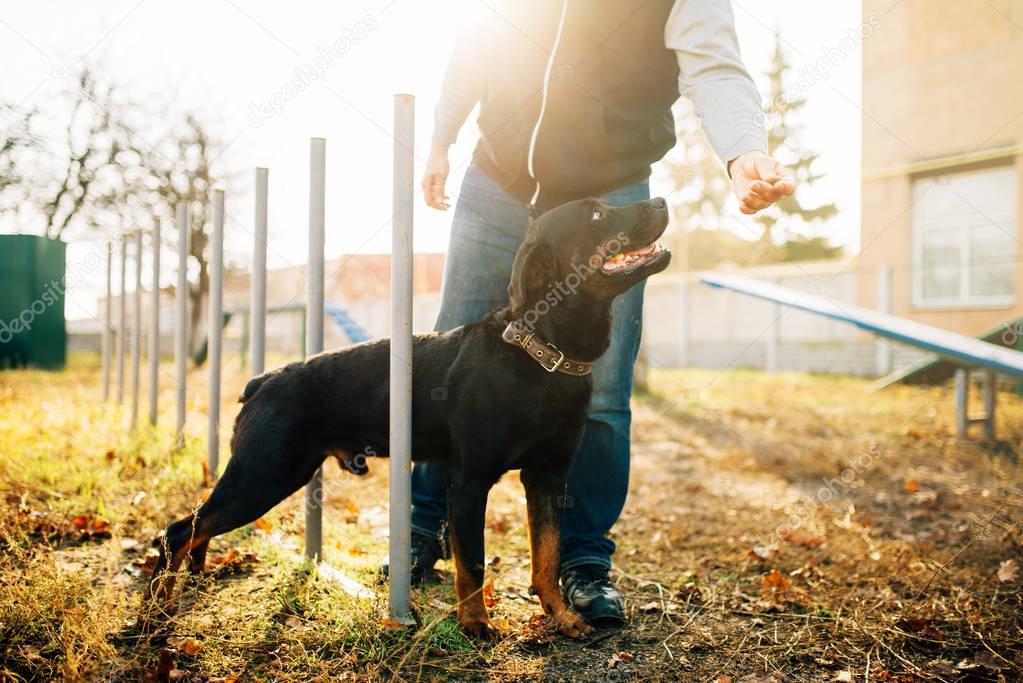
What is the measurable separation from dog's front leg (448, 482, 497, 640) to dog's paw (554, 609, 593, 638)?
0.76ft

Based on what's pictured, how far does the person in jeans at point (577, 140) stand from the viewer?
7.55ft

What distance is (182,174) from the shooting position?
490 inches

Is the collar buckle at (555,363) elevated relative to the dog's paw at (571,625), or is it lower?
elevated

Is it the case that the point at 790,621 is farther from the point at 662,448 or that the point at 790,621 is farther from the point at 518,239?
the point at 662,448

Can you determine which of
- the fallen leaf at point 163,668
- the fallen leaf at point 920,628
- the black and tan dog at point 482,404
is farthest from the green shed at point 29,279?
the fallen leaf at point 920,628

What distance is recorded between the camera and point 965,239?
11.9m

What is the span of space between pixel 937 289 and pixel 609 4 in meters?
11.9

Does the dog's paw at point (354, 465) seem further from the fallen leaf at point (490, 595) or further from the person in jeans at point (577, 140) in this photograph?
the fallen leaf at point (490, 595)

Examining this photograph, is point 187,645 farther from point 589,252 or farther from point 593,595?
point 589,252

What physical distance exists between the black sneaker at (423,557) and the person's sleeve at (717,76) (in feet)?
5.62

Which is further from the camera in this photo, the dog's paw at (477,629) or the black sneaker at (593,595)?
the black sneaker at (593,595)

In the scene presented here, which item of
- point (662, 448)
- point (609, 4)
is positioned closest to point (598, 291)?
point (609, 4)

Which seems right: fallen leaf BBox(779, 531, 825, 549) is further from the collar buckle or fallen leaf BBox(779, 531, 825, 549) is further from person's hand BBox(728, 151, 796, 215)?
person's hand BBox(728, 151, 796, 215)

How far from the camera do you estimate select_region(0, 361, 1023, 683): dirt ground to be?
1.97m
